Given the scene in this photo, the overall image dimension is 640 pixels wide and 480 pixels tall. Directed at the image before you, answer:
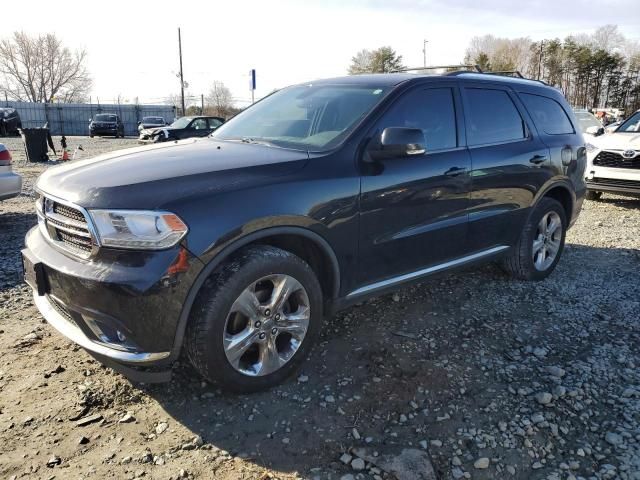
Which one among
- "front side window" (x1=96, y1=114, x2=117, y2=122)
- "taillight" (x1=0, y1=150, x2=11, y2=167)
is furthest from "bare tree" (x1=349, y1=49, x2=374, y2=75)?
"taillight" (x1=0, y1=150, x2=11, y2=167)

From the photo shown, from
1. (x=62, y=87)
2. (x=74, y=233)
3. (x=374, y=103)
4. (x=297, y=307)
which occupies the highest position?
(x=62, y=87)

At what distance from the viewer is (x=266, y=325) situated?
2.80 meters

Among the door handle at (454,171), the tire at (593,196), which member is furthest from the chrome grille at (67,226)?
the tire at (593,196)

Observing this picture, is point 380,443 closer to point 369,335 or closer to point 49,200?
point 369,335

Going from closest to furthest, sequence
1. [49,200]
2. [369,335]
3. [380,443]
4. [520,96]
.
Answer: [380,443] < [49,200] < [369,335] < [520,96]

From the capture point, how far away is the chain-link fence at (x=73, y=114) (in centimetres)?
3803

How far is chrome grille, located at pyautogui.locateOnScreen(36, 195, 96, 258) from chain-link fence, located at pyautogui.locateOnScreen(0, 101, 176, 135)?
123 feet

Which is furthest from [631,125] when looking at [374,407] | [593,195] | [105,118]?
[105,118]

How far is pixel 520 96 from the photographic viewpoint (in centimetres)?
454

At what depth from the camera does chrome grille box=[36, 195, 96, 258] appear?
2.52 m

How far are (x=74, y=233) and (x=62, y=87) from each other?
87.2 meters

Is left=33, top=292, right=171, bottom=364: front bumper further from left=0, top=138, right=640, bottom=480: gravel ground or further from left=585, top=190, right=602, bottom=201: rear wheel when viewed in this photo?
left=585, top=190, right=602, bottom=201: rear wheel

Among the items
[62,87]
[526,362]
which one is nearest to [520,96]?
[526,362]

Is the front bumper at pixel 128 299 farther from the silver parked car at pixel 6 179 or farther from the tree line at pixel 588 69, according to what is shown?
the tree line at pixel 588 69
